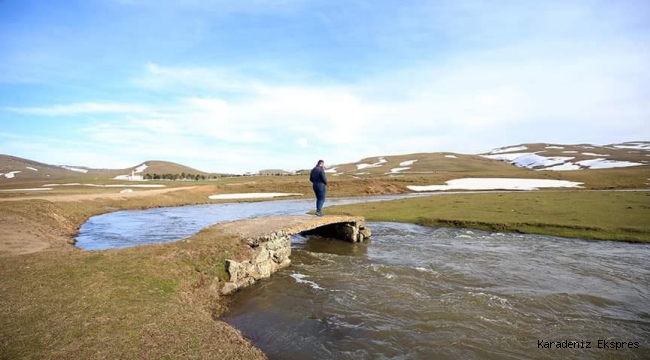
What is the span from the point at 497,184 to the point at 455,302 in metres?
58.1

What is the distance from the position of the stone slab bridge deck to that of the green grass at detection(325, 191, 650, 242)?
335 inches

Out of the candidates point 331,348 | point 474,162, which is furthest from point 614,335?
point 474,162

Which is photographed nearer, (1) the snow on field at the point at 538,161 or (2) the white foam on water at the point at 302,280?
(2) the white foam on water at the point at 302,280

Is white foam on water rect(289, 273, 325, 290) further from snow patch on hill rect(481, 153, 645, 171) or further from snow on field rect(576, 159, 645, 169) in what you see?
snow on field rect(576, 159, 645, 169)

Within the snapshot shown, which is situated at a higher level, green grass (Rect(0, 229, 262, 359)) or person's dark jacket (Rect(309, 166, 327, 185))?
person's dark jacket (Rect(309, 166, 327, 185))

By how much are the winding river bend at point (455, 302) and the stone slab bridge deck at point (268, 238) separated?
0.67 meters

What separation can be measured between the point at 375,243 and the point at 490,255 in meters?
6.95

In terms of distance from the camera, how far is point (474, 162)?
134000 mm

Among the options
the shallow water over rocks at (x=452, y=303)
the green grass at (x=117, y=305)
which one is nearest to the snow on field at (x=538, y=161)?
the shallow water over rocks at (x=452, y=303)

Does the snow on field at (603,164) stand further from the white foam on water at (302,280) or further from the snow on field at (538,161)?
the white foam on water at (302,280)

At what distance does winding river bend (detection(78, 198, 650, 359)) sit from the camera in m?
9.47

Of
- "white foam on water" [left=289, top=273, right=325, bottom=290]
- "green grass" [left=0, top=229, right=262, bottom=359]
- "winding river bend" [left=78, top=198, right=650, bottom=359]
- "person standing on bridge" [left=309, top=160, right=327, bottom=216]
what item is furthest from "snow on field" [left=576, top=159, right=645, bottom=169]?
"green grass" [left=0, top=229, right=262, bottom=359]

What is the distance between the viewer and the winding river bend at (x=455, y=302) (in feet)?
31.1

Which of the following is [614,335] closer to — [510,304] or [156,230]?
[510,304]
